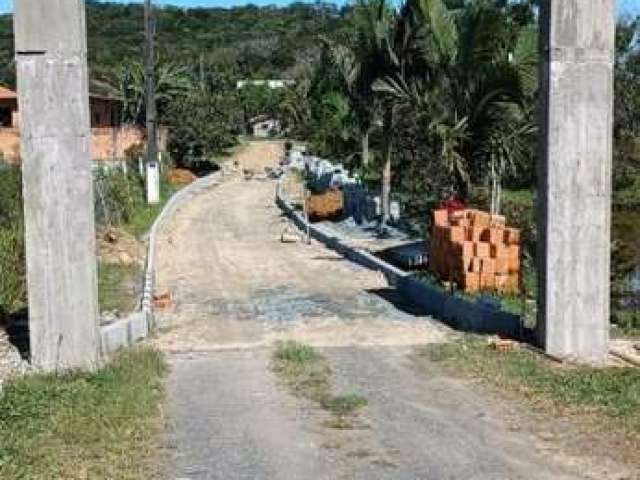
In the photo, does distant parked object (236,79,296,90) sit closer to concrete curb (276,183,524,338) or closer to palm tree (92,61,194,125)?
palm tree (92,61,194,125)

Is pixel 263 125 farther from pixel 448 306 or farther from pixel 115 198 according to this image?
pixel 448 306

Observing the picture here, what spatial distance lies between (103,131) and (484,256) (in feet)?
125

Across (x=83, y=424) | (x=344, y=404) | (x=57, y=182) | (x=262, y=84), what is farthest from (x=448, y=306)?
(x=262, y=84)

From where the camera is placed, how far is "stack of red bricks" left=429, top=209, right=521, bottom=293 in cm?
1448

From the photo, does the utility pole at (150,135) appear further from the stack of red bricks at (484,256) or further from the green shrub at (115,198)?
the stack of red bricks at (484,256)

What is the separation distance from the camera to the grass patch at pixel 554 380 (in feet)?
28.6

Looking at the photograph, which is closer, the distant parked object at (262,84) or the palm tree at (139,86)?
the palm tree at (139,86)

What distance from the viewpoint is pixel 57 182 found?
10.5 meters

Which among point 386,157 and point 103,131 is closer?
point 386,157

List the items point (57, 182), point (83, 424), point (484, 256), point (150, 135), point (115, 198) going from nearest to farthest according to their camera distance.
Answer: point (83, 424), point (57, 182), point (484, 256), point (115, 198), point (150, 135)

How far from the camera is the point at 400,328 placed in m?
13.1

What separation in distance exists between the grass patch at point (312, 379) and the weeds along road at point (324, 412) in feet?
0.35

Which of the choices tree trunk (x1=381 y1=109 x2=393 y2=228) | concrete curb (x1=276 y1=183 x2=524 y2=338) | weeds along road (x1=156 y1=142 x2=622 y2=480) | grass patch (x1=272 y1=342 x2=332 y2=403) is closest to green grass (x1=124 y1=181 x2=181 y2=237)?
tree trunk (x1=381 y1=109 x2=393 y2=228)

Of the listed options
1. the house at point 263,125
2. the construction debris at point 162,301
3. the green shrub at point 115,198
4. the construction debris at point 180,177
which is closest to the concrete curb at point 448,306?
the construction debris at point 162,301
